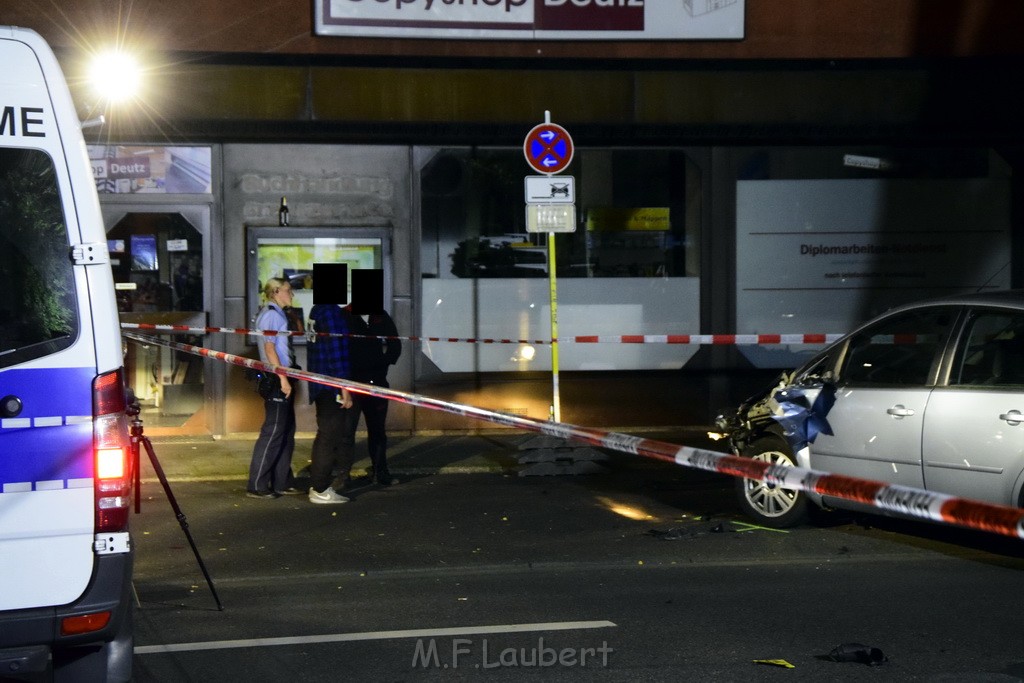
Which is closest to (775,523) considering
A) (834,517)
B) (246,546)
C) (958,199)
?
(834,517)

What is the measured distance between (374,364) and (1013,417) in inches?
207

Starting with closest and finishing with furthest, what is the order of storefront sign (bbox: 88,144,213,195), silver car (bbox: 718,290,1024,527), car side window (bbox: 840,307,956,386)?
silver car (bbox: 718,290,1024,527) → car side window (bbox: 840,307,956,386) → storefront sign (bbox: 88,144,213,195)

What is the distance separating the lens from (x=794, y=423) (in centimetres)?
822

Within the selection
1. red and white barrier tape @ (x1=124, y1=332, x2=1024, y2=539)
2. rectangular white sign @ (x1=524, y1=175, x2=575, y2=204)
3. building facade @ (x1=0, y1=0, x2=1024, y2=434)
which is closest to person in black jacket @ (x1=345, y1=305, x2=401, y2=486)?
rectangular white sign @ (x1=524, y1=175, x2=575, y2=204)

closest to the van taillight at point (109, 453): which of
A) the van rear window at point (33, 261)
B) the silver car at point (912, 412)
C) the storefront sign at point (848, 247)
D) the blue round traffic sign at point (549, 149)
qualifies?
the van rear window at point (33, 261)

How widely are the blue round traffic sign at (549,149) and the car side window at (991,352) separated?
4813 mm

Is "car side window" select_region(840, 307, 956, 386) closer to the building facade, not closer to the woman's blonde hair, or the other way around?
the woman's blonde hair

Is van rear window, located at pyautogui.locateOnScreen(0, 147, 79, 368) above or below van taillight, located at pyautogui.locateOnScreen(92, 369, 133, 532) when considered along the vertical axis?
above

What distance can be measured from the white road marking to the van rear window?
87.8 inches

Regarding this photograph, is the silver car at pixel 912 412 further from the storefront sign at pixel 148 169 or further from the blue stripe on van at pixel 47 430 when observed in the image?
the storefront sign at pixel 148 169

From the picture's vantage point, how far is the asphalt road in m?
5.64

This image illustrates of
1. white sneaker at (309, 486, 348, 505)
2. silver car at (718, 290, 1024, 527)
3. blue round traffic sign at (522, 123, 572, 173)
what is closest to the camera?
silver car at (718, 290, 1024, 527)

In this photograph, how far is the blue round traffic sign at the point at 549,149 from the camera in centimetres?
1127

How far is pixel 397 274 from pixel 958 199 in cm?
639
